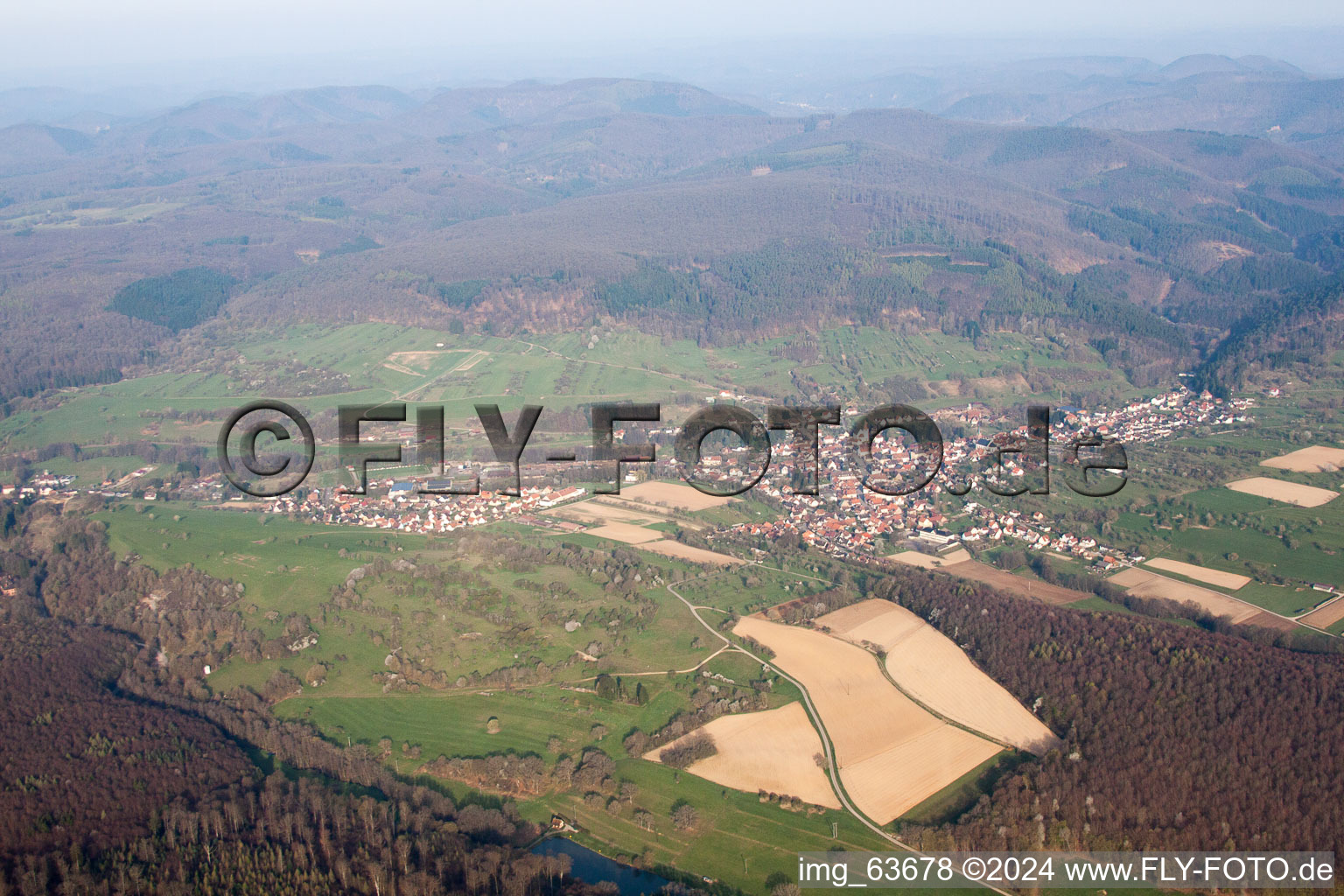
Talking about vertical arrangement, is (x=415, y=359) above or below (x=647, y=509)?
above

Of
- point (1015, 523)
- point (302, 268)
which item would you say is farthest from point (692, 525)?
point (302, 268)

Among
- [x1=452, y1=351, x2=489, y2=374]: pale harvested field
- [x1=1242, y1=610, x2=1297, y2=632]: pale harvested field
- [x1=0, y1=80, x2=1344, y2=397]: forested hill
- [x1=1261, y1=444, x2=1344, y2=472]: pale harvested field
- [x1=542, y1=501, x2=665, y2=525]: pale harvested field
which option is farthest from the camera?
[x1=0, y1=80, x2=1344, y2=397]: forested hill

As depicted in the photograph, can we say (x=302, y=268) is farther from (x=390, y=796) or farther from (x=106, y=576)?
(x=390, y=796)

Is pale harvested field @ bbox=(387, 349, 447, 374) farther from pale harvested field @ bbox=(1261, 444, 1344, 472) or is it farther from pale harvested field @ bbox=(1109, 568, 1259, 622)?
pale harvested field @ bbox=(1261, 444, 1344, 472)

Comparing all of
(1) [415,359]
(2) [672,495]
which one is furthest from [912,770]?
(1) [415,359]

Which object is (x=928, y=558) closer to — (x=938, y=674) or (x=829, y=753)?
A: (x=938, y=674)

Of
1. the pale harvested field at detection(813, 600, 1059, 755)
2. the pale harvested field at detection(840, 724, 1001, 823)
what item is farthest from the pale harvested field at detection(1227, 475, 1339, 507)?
the pale harvested field at detection(840, 724, 1001, 823)

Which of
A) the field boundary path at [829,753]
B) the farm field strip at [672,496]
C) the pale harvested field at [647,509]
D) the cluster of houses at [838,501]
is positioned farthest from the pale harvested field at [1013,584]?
the farm field strip at [672,496]
